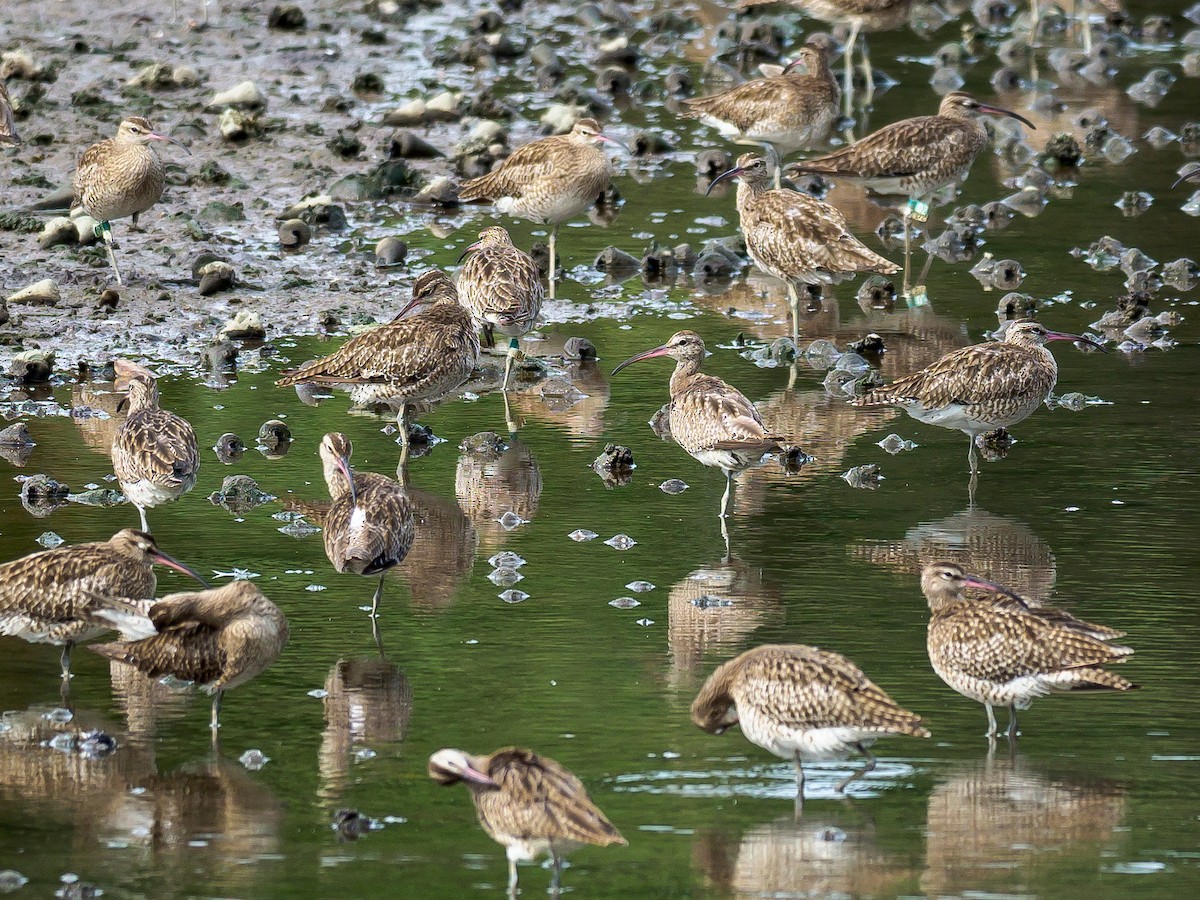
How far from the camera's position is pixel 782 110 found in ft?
64.3

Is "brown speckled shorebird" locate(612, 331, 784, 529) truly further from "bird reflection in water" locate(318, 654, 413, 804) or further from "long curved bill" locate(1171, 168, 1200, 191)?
"long curved bill" locate(1171, 168, 1200, 191)

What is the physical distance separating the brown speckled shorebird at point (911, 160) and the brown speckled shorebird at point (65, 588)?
9957 millimetres

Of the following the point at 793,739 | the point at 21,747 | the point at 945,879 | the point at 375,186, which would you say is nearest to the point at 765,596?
the point at 793,739

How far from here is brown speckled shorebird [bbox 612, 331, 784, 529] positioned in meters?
11.5

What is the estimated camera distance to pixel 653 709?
9.12 m

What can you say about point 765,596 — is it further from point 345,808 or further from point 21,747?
point 21,747

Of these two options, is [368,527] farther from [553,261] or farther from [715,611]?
[553,261]

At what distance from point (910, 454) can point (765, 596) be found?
304cm

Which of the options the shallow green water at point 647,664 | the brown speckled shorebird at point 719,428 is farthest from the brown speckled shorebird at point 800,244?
the brown speckled shorebird at point 719,428

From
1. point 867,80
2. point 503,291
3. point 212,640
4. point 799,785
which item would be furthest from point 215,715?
point 867,80

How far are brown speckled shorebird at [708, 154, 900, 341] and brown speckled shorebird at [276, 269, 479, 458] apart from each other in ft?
10.5

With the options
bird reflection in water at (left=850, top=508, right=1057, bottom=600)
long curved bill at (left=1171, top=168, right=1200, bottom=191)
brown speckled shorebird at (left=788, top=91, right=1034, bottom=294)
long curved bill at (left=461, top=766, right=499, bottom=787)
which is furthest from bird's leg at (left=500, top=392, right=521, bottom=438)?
long curved bill at (left=1171, top=168, right=1200, bottom=191)

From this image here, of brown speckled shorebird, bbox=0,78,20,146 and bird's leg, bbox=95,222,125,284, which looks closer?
bird's leg, bbox=95,222,125,284

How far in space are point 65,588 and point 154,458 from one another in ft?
6.50
